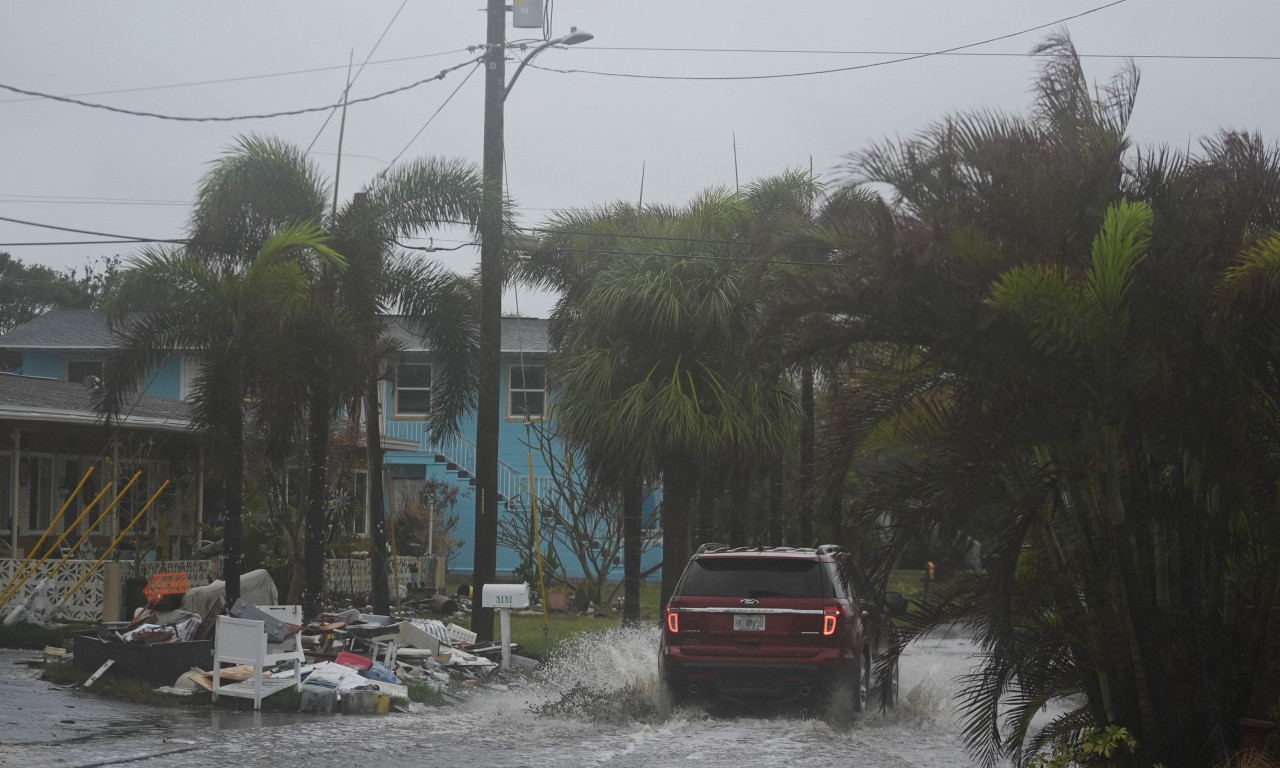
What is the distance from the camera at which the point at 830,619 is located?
13.3 metres

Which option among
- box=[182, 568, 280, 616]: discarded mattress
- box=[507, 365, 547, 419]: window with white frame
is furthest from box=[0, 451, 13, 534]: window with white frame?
box=[507, 365, 547, 419]: window with white frame

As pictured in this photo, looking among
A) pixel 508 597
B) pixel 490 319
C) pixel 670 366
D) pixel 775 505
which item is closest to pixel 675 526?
pixel 775 505

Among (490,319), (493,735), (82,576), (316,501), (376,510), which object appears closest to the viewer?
(493,735)

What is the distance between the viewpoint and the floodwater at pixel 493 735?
1109 centimetres

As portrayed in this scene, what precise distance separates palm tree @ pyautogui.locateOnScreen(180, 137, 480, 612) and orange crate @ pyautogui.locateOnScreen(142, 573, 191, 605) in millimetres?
2336

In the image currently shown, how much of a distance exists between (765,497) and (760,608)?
20.3 m

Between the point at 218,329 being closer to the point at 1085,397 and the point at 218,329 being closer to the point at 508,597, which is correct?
the point at 508,597

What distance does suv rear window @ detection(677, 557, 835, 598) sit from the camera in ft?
44.5

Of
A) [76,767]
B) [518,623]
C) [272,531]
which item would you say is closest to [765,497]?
[518,623]

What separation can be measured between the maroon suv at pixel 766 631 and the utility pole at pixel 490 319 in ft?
19.1

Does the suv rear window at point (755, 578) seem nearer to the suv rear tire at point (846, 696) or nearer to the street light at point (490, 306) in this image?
the suv rear tire at point (846, 696)

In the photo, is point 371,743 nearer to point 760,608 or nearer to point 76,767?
point 76,767

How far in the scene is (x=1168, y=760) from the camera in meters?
8.85

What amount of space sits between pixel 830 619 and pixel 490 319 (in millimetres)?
7753
